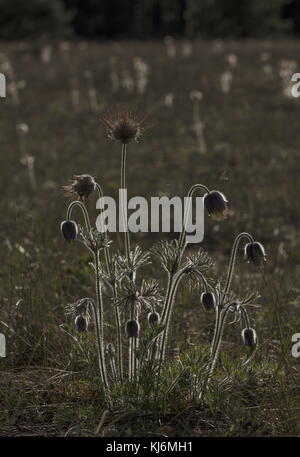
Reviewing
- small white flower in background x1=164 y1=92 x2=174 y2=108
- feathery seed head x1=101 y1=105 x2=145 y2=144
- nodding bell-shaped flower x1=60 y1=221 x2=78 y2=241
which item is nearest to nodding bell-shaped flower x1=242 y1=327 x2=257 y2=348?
nodding bell-shaped flower x1=60 y1=221 x2=78 y2=241

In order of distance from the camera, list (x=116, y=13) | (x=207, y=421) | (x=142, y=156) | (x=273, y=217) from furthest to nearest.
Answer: (x=116, y=13), (x=142, y=156), (x=273, y=217), (x=207, y=421)

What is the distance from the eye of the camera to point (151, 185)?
971 cm

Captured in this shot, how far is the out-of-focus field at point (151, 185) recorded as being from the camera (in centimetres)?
329

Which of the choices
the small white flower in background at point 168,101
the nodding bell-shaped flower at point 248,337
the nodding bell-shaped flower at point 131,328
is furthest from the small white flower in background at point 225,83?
the nodding bell-shaped flower at point 131,328

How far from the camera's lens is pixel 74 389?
11.2 ft

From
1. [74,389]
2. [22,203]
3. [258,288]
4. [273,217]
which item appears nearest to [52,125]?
[22,203]

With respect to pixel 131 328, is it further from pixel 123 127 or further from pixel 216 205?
pixel 123 127

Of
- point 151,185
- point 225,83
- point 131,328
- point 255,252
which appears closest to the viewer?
point 131,328

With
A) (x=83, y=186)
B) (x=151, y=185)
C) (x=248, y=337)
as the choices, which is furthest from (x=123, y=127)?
(x=151, y=185)

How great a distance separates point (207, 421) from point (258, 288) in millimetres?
2244

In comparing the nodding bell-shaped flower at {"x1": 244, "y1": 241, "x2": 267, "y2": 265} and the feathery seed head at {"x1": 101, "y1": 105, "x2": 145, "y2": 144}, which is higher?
the feathery seed head at {"x1": 101, "y1": 105, "x2": 145, "y2": 144}

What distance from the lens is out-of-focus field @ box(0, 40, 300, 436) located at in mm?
3291

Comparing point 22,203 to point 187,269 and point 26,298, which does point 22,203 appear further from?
point 187,269

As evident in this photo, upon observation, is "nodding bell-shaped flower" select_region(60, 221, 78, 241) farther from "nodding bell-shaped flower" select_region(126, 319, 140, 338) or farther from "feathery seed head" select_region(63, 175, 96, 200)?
"nodding bell-shaped flower" select_region(126, 319, 140, 338)
